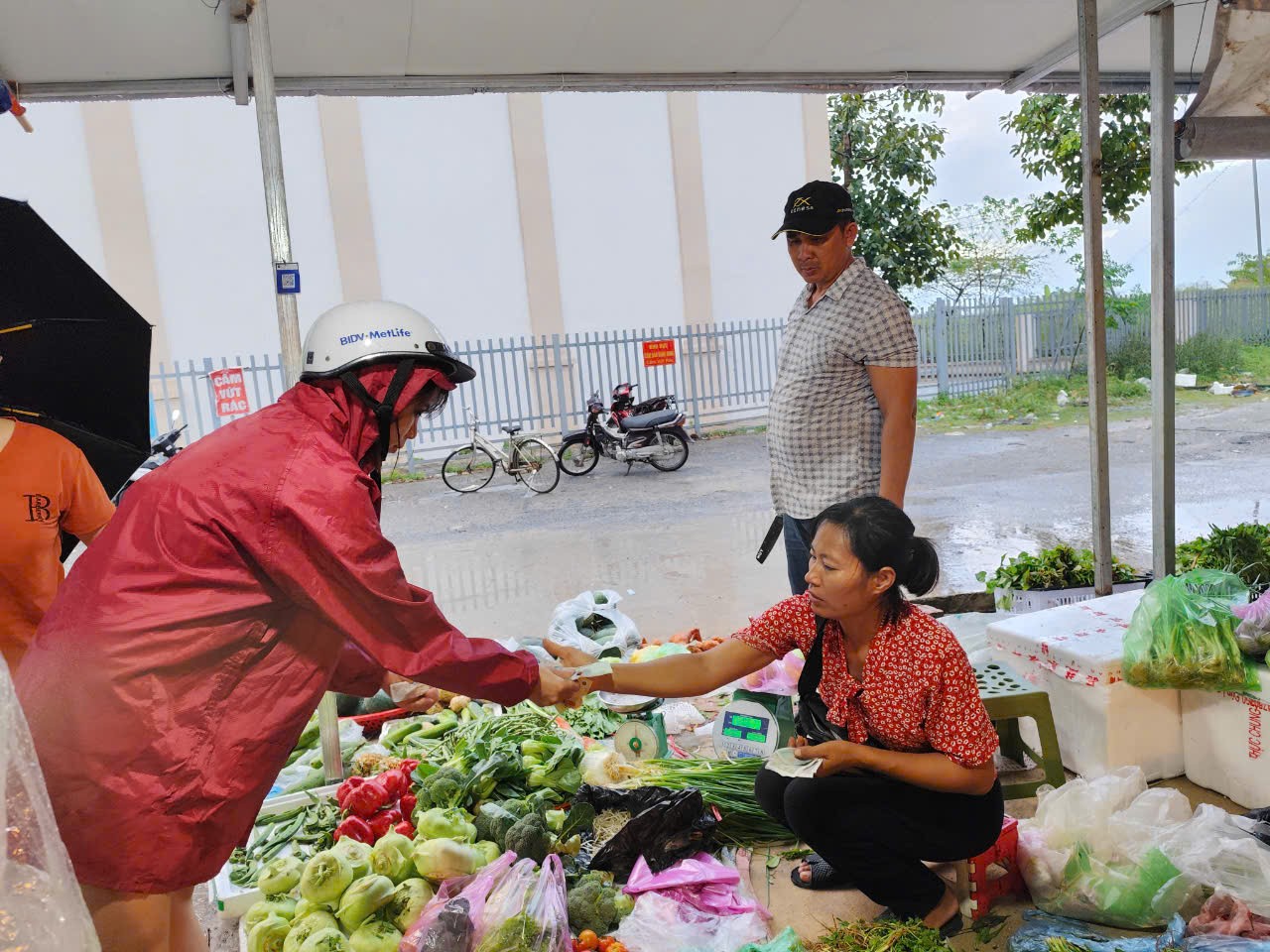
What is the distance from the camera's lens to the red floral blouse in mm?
2344

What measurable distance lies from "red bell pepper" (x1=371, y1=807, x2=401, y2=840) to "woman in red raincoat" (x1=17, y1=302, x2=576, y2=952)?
1146 millimetres

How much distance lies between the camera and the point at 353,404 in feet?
6.29

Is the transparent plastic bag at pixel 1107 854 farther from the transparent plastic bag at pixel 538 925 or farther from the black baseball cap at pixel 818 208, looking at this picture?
the black baseball cap at pixel 818 208

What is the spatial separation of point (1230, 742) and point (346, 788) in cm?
283

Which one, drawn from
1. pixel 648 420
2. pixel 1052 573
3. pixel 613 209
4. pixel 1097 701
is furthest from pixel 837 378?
pixel 613 209

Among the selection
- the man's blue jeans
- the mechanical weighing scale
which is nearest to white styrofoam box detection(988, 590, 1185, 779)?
the man's blue jeans

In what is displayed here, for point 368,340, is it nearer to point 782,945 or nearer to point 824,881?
point 782,945

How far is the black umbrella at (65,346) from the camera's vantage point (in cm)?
288

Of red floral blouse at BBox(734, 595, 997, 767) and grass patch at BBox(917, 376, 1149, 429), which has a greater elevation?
red floral blouse at BBox(734, 595, 997, 767)

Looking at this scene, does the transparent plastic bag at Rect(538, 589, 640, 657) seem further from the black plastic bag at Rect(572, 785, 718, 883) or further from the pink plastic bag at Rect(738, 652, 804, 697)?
the black plastic bag at Rect(572, 785, 718, 883)

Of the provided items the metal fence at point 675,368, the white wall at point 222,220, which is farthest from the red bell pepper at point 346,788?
the white wall at point 222,220

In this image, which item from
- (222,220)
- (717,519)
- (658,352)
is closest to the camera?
(717,519)

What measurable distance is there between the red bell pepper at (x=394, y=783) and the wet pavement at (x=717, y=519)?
110 inches

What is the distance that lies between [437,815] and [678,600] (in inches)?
150
